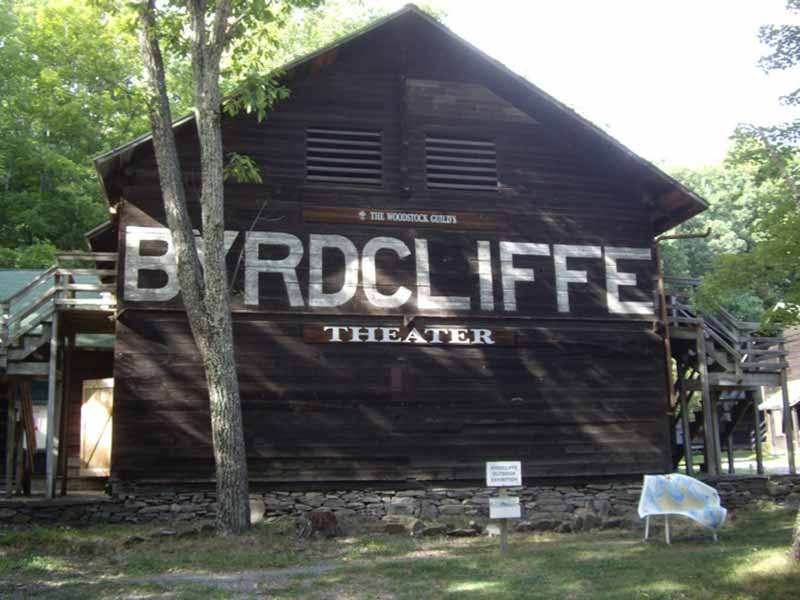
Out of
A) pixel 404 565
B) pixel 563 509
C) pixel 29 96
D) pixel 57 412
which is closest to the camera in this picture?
pixel 404 565

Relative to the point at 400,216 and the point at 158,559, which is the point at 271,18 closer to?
the point at 400,216

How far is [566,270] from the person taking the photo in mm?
18672

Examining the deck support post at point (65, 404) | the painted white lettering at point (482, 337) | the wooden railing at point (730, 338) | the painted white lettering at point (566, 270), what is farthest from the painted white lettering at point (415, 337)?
the deck support post at point (65, 404)

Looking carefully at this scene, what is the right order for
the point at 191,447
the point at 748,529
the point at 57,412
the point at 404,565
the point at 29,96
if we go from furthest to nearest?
the point at 29,96 < the point at 57,412 < the point at 191,447 < the point at 748,529 < the point at 404,565

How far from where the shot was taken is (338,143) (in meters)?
18.2

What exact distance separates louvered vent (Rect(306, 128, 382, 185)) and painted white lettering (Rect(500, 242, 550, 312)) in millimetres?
3031

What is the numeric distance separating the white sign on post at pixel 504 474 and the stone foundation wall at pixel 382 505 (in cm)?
281

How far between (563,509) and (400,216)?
6.75 metres

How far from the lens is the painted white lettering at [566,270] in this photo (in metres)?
18.5

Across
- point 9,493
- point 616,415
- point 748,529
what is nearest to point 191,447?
point 9,493

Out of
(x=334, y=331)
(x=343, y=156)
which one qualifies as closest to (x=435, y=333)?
(x=334, y=331)

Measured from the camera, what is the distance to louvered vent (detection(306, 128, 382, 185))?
18125 millimetres

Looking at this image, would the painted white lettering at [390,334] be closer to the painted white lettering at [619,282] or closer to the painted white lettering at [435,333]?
the painted white lettering at [435,333]

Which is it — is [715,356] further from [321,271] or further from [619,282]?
[321,271]
